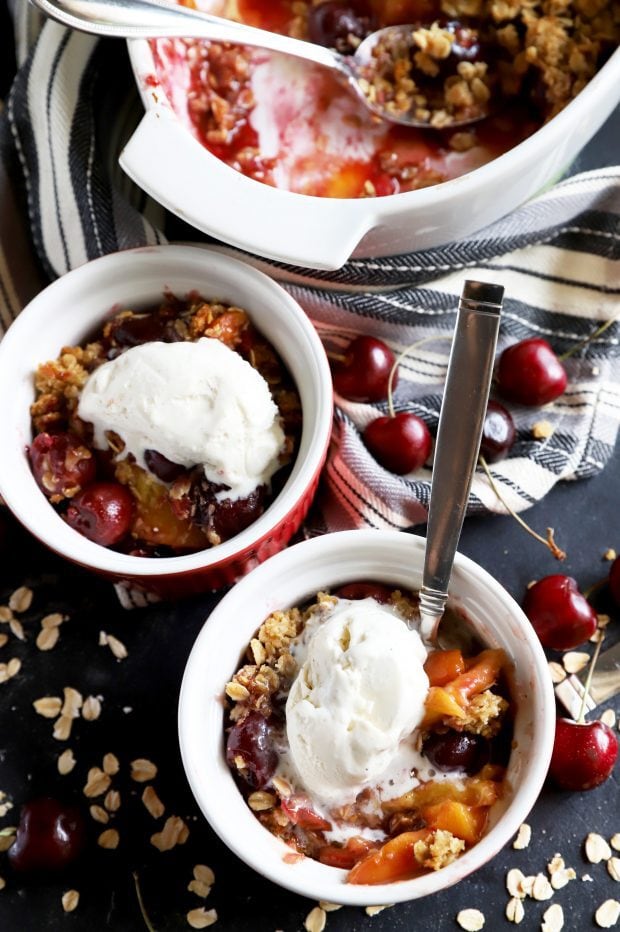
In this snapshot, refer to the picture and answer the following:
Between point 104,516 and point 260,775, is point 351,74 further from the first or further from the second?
point 260,775

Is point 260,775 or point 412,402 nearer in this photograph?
point 260,775

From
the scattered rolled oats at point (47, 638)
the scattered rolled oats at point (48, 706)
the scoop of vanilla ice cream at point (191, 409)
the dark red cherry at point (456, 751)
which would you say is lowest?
the scattered rolled oats at point (48, 706)

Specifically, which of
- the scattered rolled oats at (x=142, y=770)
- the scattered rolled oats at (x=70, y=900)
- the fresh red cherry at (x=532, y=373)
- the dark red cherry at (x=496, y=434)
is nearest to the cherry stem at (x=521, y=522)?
the dark red cherry at (x=496, y=434)

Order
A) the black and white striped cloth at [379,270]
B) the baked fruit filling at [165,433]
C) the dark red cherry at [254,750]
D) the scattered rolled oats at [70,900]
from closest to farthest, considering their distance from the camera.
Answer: the dark red cherry at [254,750], the baked fruit filling at [165,433], the scattered rolled oats at [70,900], the black and white striped cloth at [379,270]

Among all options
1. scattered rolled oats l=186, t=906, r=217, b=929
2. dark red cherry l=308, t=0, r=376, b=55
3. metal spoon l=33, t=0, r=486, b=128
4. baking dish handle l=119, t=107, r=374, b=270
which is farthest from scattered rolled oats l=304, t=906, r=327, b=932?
dark red cherry l=308, t=0, r=376, b=55

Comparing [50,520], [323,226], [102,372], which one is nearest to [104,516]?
[50,520]

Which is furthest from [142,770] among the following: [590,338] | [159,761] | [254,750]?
[590,338]

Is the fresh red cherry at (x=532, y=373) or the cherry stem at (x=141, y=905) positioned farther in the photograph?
the fresh red cherry at (x=532, y=373)

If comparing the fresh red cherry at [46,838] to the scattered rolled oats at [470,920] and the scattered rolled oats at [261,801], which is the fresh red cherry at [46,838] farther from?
the scattered rolled oats at [470,920]
